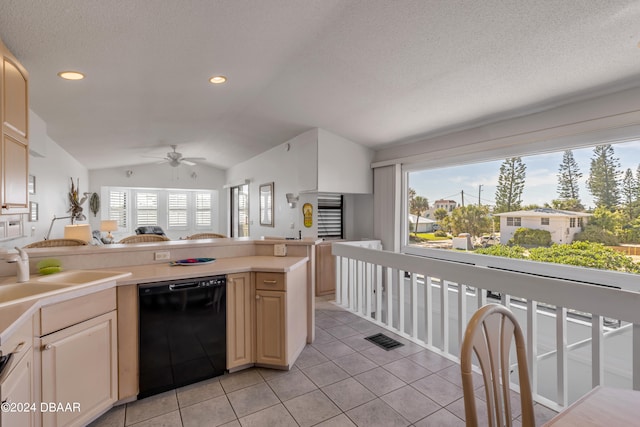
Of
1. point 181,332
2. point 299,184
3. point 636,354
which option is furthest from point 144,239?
point 636,354

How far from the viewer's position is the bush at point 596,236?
2975 mm

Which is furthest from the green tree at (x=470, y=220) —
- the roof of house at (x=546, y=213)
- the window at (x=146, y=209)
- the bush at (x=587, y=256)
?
the window at (x=146, y=209)

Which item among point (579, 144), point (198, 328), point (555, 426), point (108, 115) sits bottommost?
point (198, 328)

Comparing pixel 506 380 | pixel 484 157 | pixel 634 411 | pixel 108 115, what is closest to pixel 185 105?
pixel 108 115

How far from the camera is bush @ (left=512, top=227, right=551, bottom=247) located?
11.3 ft

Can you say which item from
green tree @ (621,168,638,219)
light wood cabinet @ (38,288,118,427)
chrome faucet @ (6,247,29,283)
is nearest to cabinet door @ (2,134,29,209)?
chrome faucet @ (6,247,29,283)

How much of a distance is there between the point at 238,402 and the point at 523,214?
11.7 ft

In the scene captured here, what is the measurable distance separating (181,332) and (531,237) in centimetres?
374

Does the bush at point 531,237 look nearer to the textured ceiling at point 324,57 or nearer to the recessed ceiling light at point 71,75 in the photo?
the textured ceiling at point 324,57

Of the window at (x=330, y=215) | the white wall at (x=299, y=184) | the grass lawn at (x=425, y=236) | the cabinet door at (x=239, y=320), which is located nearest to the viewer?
the cabinet door at (x=239, y=320)

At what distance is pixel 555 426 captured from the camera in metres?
0.81

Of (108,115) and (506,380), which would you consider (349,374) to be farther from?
(108,115)

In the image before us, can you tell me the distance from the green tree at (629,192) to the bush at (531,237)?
2.25 feet

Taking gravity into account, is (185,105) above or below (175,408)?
above
